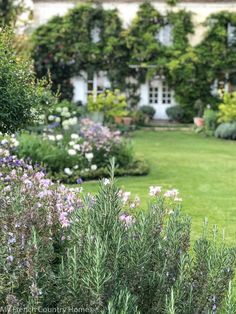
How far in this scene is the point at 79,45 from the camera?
29.7 meters

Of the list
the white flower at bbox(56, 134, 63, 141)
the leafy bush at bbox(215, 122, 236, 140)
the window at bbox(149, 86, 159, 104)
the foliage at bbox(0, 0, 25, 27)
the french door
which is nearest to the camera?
the white flower at bbox(56, 134, 63, 141)

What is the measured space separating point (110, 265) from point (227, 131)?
2015 cm

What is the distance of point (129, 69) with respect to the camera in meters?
30.3

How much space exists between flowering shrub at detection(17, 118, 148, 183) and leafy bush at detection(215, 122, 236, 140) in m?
9.26

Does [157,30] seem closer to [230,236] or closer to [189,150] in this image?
[189,150]

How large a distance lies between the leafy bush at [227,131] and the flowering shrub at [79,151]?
30.4ft

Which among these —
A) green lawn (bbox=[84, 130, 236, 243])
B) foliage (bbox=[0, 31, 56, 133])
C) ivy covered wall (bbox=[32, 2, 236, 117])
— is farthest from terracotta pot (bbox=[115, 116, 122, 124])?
foliage (bbox=[0, 31, 56, 133])

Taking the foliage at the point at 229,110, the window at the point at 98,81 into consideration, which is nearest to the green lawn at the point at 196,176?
the foliage at the point at 229,110

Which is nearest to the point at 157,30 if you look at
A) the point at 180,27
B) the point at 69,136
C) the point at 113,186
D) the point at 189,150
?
the point at 180,27

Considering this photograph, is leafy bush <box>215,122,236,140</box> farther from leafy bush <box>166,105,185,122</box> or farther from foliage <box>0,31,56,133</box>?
foliage <box>0,31,56,133</box>

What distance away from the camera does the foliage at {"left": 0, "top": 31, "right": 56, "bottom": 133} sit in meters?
5.48

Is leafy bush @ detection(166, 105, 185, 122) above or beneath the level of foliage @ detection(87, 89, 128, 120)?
beneath

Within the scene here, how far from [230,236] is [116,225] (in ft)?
15.2

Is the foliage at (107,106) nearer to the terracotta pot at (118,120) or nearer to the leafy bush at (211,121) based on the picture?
the terracotta pot at (118,120)
